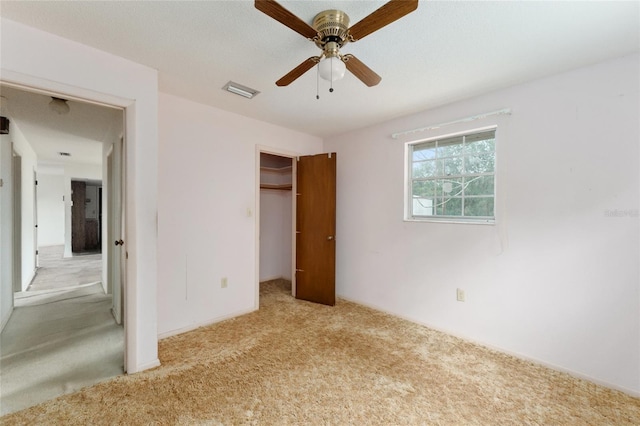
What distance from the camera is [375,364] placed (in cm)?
212

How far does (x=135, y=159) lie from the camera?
1.97 m

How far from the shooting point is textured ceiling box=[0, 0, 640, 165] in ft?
4.75

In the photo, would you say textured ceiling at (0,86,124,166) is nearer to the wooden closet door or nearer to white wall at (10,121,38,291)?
white wall at (10,121,38,291)

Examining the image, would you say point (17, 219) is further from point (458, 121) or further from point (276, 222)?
point (458, 121)

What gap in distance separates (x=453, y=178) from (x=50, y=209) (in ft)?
31.3

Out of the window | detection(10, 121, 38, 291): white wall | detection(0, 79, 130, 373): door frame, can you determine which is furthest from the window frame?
detection(10, 121, 38, 291): white wall

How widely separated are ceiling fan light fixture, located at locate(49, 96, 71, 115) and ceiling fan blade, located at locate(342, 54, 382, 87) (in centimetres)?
285

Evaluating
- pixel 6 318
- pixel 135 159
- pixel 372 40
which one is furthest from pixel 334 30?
pixel 6 318

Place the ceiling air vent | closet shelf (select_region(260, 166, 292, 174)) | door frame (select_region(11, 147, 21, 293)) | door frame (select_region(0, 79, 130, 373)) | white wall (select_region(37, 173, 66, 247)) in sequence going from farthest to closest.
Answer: white wall (select_region(37, 173, 66, 247))
closet shelf (select_region(260, 166, 292, 174))
door frame (select_region(11, 147, 21, 293))
the ceiling air vent
door frame (select_region(0, 79, 130, 373))

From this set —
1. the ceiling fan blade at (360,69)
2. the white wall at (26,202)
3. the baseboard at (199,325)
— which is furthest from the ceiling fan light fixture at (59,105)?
the ceiling fan blade at (360,69)

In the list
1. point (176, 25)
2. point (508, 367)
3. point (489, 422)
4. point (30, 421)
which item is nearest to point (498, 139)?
point (508, 367)

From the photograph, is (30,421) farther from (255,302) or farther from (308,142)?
(308,142)

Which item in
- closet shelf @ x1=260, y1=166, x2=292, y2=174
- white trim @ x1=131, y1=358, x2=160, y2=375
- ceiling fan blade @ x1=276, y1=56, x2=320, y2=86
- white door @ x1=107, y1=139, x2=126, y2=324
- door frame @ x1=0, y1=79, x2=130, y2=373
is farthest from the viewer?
closet shelf @ x1=260, y1=166, x2=292, y2=174

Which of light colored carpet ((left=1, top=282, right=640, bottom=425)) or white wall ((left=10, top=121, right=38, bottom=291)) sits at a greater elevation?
white wall ((left=10, top=121, right=38, bottom=291))
